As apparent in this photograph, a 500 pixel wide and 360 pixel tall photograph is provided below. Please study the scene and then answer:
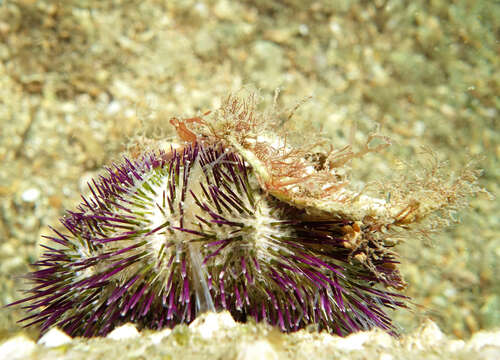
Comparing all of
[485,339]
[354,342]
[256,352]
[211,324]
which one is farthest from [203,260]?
[485,339]

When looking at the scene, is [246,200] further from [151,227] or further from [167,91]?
[167,91]

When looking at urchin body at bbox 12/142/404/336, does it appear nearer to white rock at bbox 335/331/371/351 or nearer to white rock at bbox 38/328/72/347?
white rock at bbox 335/331/371/351

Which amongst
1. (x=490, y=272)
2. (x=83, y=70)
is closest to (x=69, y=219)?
(x=83, y=70)

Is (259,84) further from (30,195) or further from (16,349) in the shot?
(16,349)

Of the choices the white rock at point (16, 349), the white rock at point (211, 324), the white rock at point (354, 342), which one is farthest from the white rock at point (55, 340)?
the white rock at point (354, 342)

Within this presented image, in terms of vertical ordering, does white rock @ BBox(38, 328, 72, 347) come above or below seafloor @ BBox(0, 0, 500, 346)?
below

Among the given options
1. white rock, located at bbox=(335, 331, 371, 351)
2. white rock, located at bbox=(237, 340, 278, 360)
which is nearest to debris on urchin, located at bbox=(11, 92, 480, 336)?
white rock, located at bbox=(335, 331, 371, 351)
